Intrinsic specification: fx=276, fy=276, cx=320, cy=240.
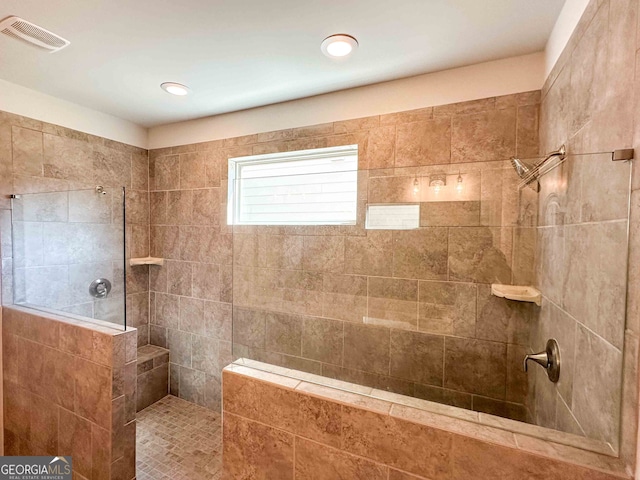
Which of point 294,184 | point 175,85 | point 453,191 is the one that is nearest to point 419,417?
point 453,191

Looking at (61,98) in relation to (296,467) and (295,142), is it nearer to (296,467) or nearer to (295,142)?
(295,142)

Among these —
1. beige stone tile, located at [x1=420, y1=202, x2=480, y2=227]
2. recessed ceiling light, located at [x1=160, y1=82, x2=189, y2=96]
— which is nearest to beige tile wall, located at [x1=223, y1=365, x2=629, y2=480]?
beige stone tile, located at [x1=420, y1=202, x2=480, y2=227]

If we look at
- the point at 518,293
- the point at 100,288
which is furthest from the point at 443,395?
the point at 100,288

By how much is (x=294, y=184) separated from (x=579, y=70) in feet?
5.34

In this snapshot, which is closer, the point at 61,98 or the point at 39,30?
the point at 39,30

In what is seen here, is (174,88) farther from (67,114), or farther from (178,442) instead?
(178,442)

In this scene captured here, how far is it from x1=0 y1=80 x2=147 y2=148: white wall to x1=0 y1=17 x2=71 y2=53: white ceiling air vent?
29.2 inches

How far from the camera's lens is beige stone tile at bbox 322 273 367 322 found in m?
1.78

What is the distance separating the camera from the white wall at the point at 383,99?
1.57 meters

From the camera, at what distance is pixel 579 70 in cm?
105

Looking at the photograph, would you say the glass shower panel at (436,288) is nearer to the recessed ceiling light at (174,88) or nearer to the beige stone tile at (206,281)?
the beige stone tile at (206,281)

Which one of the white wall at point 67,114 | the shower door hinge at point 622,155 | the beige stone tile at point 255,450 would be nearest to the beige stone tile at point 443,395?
the beige stone tile at point 255,450

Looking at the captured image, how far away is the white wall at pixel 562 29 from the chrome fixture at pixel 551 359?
131 centimetres

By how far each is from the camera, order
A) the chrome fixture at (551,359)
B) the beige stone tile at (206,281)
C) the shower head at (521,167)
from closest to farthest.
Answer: the chrome fixture at (551,359) → the shower head at (521,167) → the beige stone tile at (206,281)
